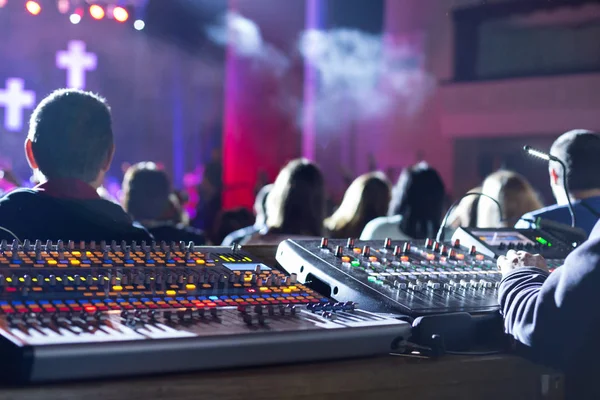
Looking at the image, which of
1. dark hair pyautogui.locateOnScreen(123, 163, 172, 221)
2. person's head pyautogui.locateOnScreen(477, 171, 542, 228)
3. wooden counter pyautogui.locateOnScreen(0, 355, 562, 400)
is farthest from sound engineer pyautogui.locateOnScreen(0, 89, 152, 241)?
person's head pyautogui.locateOnScreen(477, 171, 542, 228)

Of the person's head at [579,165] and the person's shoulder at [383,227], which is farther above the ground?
the person's head at [579,165]

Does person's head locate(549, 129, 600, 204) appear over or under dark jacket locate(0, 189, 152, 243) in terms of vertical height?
over

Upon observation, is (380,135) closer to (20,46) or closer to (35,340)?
(20,46)

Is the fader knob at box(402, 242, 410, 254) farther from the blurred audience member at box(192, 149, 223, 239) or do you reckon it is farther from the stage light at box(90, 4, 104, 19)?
the stage light at box(90, 4, 104, 19)

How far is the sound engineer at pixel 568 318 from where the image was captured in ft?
3.37

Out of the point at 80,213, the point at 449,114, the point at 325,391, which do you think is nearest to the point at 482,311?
the point at 325,391

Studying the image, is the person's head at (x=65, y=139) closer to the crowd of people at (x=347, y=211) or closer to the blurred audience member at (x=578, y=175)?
the crowd of people at (x=347, y=211)

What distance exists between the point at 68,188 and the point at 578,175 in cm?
159

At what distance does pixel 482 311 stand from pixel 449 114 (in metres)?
8.05

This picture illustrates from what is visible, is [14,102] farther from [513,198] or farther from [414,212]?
[513,198]

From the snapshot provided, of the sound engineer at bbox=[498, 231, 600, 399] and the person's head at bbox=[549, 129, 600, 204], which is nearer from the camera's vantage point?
the sound engineer at bbox=[498, 231, 600, 399]

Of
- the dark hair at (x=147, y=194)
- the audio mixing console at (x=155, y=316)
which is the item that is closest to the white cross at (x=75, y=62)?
the dark hair at (x=147, y=194)

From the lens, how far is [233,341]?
883mm

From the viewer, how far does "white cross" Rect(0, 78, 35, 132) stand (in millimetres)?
8094
